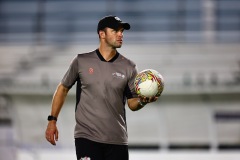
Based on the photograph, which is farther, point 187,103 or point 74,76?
point 187,103

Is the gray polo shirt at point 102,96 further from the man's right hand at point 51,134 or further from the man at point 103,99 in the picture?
the man's right hand at point 51,134

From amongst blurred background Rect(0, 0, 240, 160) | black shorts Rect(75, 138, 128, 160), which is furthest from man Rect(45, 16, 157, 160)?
blurred background Rect(0, 0, 240, 160)

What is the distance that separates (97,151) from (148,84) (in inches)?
19.0

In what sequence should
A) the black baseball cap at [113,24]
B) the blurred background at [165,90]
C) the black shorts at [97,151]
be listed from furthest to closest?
the blurred background at [165,90], the black baseball cap at [113,24], the black shorts at [97,151]

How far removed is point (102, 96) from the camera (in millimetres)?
3674

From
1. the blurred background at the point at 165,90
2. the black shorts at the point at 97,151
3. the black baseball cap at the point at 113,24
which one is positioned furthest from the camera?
the blurred background at the point at 165,90

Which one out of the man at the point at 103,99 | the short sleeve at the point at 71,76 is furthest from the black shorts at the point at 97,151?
the short sleeve at the point at 71,76

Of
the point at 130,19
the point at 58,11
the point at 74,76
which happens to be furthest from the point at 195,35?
the point at 74,76

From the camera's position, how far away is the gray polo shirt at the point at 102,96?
144 inches

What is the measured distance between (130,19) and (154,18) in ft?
3.62

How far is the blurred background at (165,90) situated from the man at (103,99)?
375 cm

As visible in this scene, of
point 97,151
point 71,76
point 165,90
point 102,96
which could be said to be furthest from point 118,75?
point 165,90

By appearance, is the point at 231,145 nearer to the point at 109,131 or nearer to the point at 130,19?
the point at 130,19

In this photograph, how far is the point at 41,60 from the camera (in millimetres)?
11242
